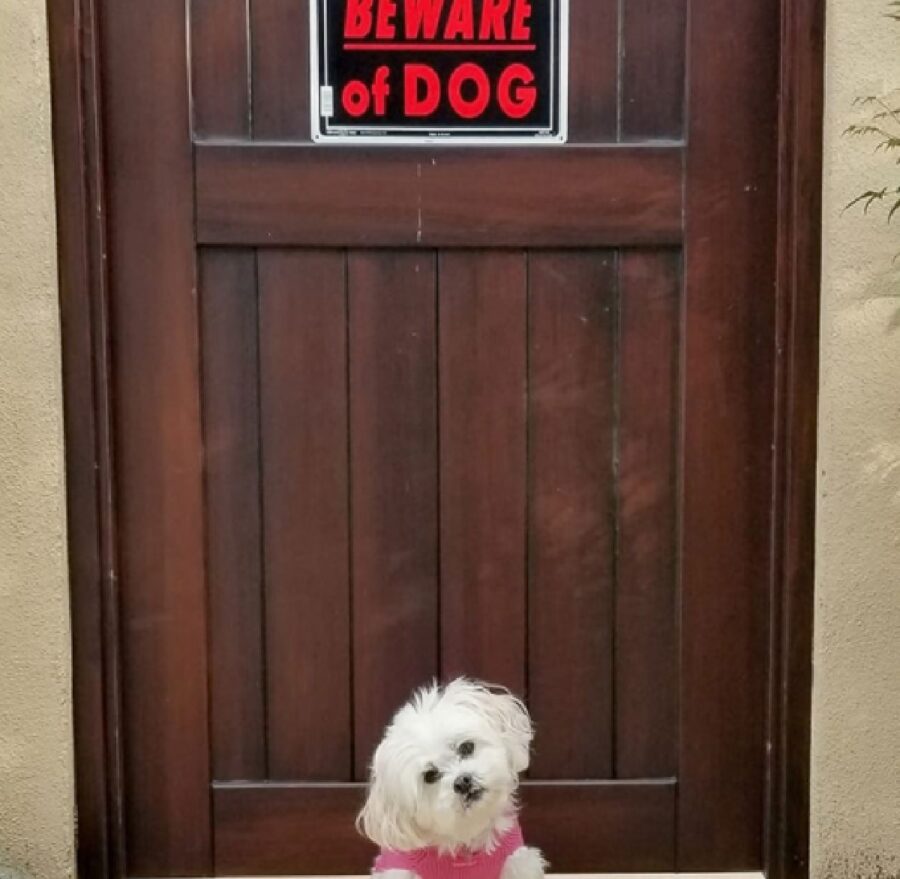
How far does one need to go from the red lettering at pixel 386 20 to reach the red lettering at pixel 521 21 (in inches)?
8.4

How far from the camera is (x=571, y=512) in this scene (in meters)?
2.60

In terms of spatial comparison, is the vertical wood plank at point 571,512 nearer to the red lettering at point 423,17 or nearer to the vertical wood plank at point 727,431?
the vertical wood plank at point 727,431

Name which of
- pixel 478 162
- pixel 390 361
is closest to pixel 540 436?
pixel 390 361

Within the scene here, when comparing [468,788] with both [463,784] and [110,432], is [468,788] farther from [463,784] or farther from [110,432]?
[110,432]

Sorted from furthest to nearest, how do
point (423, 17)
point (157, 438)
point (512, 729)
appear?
point (157, 438), point (423, 17), point (512, 729)

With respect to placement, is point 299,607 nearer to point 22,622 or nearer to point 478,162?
point 22,622

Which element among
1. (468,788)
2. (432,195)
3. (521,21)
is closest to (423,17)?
(521,21)

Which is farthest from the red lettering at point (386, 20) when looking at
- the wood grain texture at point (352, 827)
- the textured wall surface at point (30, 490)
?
the wood grain texture at point (352, 827)

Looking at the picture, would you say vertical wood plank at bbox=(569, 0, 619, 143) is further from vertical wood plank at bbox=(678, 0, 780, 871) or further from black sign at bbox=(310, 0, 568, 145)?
vertical wood plank at bbox=(678, 0, 780, 871)

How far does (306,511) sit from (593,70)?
0.97 metres

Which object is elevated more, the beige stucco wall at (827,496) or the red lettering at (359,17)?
the red lettering at (359,17)

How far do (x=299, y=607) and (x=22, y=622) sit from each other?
19.9 inches

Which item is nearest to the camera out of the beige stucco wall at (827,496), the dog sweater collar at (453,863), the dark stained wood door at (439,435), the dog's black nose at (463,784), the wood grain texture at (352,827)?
the dog's black nose at (463,784)

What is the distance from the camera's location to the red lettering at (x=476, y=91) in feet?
8.12
